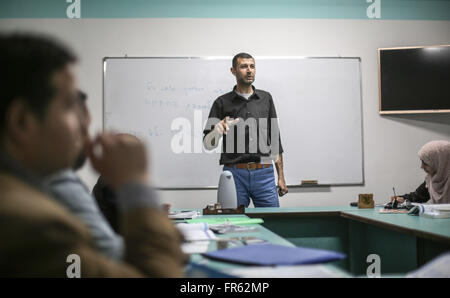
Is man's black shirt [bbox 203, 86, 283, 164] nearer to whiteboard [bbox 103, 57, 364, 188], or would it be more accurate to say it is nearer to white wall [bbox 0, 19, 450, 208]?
whiteboard [bbox 103, 57, 364, 188]

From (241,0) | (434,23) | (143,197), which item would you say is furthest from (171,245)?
(434,23)

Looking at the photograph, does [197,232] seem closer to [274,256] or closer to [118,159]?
[274,256]

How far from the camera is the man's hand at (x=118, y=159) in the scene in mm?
421

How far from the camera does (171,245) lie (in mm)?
457

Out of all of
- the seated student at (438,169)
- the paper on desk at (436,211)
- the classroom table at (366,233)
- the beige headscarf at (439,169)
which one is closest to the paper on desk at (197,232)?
the classroom table at (366,233)

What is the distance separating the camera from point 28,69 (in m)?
0.38

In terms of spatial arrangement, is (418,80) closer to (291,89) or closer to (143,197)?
(291,89)

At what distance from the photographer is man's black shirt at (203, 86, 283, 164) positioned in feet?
8.35

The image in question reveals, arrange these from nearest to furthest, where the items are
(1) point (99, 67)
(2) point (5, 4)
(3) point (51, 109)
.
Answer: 1. (3) point (51, 109)
2. (2) point (5, 4)
3. (1) point (99, 67)

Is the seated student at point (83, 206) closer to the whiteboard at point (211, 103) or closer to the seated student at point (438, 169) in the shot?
the seated student at point (438, 169)

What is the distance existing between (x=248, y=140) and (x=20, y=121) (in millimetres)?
2238

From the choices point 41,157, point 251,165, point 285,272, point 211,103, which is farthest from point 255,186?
point 41,157

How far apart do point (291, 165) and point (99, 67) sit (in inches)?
73.5

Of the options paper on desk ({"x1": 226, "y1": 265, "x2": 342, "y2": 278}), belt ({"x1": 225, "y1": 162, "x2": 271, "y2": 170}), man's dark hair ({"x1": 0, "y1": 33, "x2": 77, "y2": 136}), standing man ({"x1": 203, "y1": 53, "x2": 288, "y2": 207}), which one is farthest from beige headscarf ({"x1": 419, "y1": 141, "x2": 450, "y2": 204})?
man's dark hair ({"x1": 0, "y1": 33, "x2": 77, "y2": 136})
